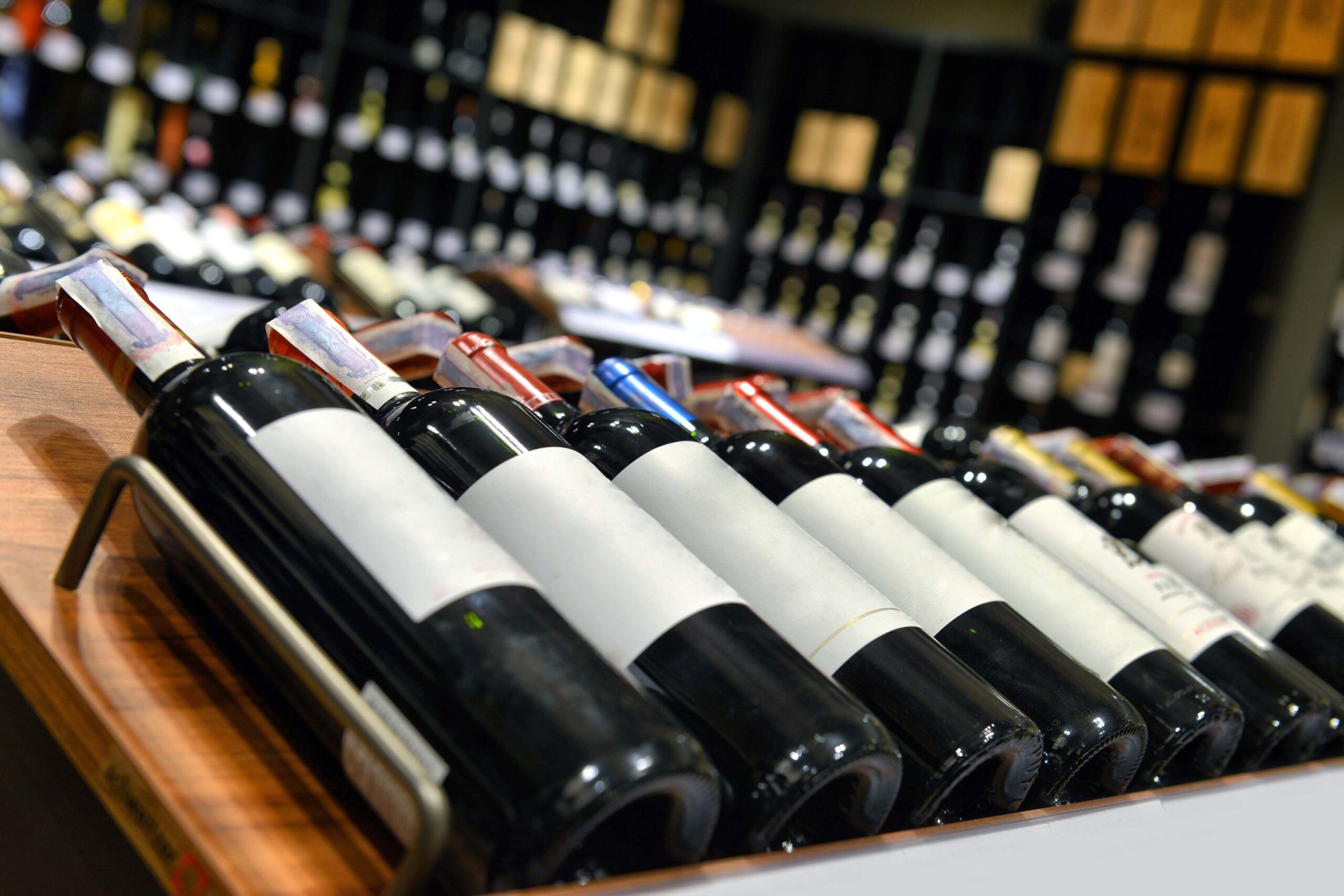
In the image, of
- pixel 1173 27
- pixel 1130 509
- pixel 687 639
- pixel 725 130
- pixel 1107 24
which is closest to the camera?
pixel 687 639

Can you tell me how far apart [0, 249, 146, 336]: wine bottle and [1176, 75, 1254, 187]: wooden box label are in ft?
15.3

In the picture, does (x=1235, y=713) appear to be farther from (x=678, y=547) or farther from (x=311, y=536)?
(x=311, y=536)

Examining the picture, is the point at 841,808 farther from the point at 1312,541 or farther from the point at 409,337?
the point at 1312,541

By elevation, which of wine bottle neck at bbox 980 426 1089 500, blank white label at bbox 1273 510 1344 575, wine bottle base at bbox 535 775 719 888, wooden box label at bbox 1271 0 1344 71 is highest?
wooden box label at bbox 1271 0 1344 71

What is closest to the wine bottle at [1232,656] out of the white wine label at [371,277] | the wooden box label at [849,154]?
the white wine label at [371,277]

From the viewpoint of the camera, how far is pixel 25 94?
12.0 feet

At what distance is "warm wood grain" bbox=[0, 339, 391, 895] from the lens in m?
0.43

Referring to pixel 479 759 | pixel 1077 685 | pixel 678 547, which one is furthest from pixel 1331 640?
pixel 479 759

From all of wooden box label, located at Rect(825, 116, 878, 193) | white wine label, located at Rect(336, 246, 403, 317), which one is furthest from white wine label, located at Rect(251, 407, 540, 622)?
wooden box label, located at Rect(825, 116, 878, 193)

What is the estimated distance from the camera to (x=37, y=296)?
31.9 inches

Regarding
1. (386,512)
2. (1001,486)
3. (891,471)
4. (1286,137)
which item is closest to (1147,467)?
(1001,486)

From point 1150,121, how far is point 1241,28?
0.47m

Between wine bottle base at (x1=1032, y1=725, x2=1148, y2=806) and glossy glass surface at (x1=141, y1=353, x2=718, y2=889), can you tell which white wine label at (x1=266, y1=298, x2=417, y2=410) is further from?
wine bottle base at (x1=1032, y1=725, x2=1148, y2=806)

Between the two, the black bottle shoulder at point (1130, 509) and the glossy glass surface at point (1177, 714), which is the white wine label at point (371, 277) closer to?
the black bottle shoulder at point (1130, 509)
